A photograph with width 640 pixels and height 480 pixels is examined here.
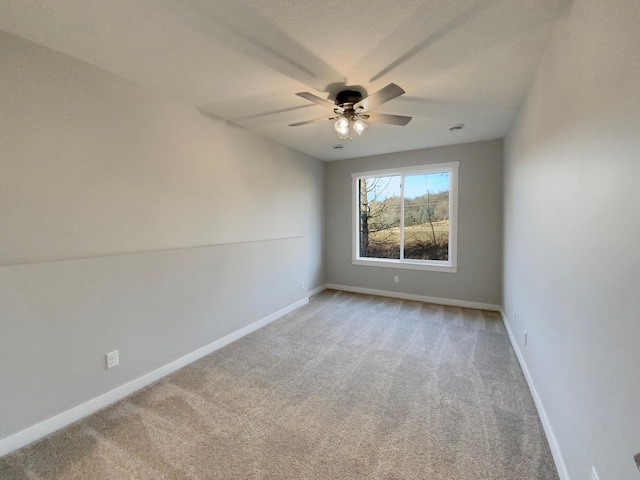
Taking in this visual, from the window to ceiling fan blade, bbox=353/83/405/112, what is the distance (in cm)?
266

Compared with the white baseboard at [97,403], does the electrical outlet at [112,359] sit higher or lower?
higher

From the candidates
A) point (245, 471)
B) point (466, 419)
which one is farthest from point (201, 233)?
point (466, 419)

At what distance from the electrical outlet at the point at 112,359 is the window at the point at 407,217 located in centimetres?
381

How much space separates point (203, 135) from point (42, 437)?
8.83 ft

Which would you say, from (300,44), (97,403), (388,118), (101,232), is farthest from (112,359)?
(388,118)

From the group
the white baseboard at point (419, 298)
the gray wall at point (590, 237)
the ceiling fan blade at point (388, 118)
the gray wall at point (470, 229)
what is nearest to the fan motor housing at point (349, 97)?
the ceiling fan blade at point (388, 118)

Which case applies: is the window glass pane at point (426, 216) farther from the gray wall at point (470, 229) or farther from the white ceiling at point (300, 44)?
the white ceiling at point (300, 44)

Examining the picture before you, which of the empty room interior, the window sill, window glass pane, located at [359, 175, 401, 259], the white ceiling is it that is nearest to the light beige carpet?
the empty room interior

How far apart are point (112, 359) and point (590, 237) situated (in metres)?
3.09

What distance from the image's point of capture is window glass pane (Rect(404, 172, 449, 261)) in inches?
175

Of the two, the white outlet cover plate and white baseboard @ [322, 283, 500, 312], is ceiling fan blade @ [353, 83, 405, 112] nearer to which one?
the white outlet cover plate

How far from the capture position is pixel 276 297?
383cm

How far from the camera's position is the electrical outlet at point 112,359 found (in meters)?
2.05

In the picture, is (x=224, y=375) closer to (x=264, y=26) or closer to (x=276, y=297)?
(x=276, y=297)
